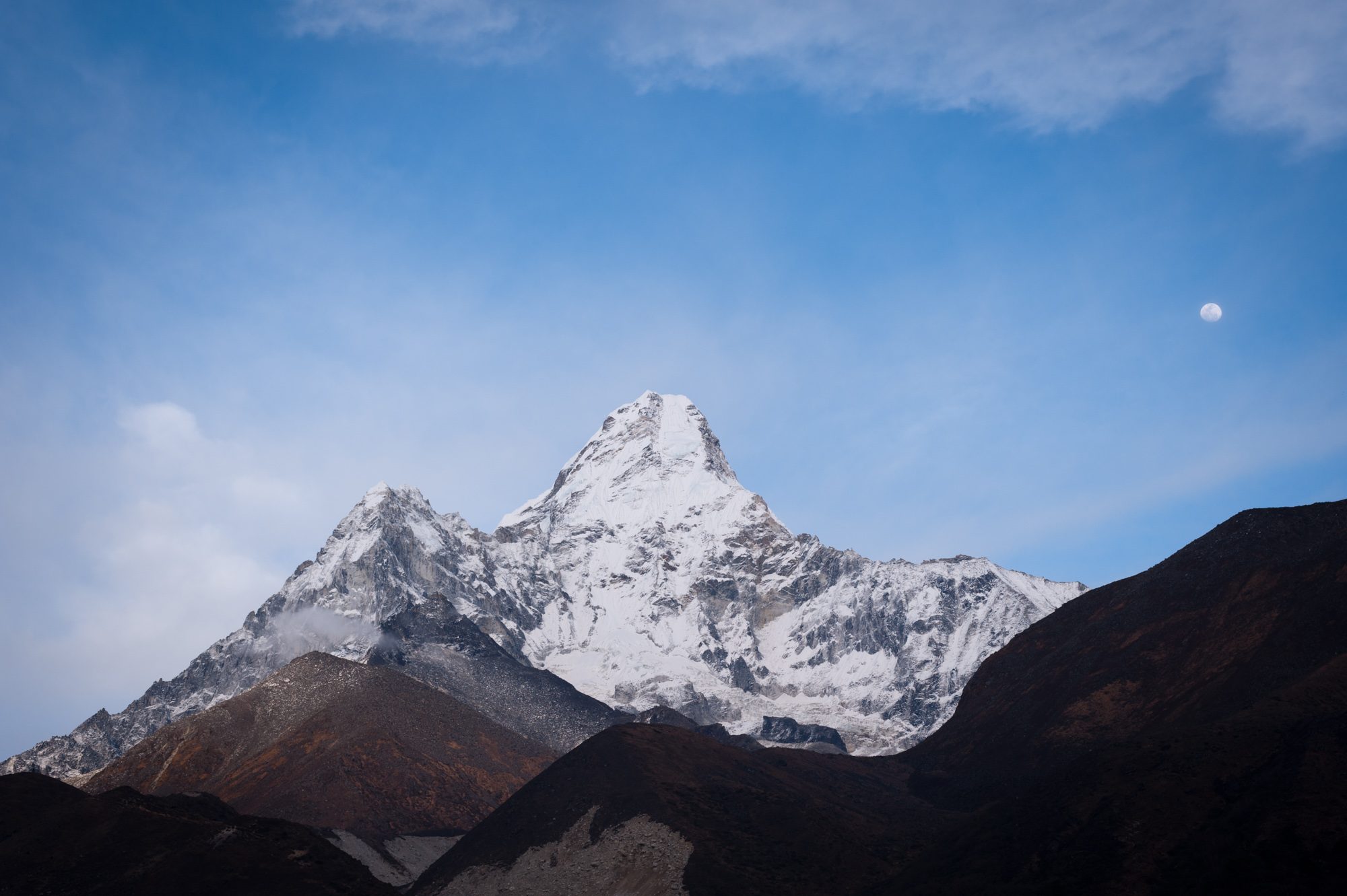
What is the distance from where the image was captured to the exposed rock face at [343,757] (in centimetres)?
14922

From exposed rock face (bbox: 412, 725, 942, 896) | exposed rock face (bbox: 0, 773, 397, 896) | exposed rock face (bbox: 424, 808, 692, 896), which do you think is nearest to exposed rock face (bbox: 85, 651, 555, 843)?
exposed rock face (bbox: 412, 725, 942, 896)

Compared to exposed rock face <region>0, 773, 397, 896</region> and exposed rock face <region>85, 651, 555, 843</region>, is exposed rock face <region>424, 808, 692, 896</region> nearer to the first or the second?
exposed rock face <region>0, 773, 397, 896</region>

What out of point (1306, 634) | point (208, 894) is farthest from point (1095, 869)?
point (208, 894)

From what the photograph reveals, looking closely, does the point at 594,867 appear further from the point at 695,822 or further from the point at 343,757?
the point at 343,757

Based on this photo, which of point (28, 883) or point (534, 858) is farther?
point (534, 858)

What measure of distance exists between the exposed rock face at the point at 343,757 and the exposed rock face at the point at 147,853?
1848 inches

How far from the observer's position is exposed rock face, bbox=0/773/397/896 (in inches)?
3219

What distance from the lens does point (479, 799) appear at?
533 ft

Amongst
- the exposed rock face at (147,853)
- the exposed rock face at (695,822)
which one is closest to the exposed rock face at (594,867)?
the exposed rock face at (695,822)

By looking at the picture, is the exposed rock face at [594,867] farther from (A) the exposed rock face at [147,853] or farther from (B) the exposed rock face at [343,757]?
(B) the exposed rock face at [343,757]

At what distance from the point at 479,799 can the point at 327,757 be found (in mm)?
20501

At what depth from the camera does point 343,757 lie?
6235 inches

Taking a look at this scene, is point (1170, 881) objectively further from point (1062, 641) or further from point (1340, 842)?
point (1062, 641)

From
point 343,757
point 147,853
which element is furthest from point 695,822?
point 343,757
